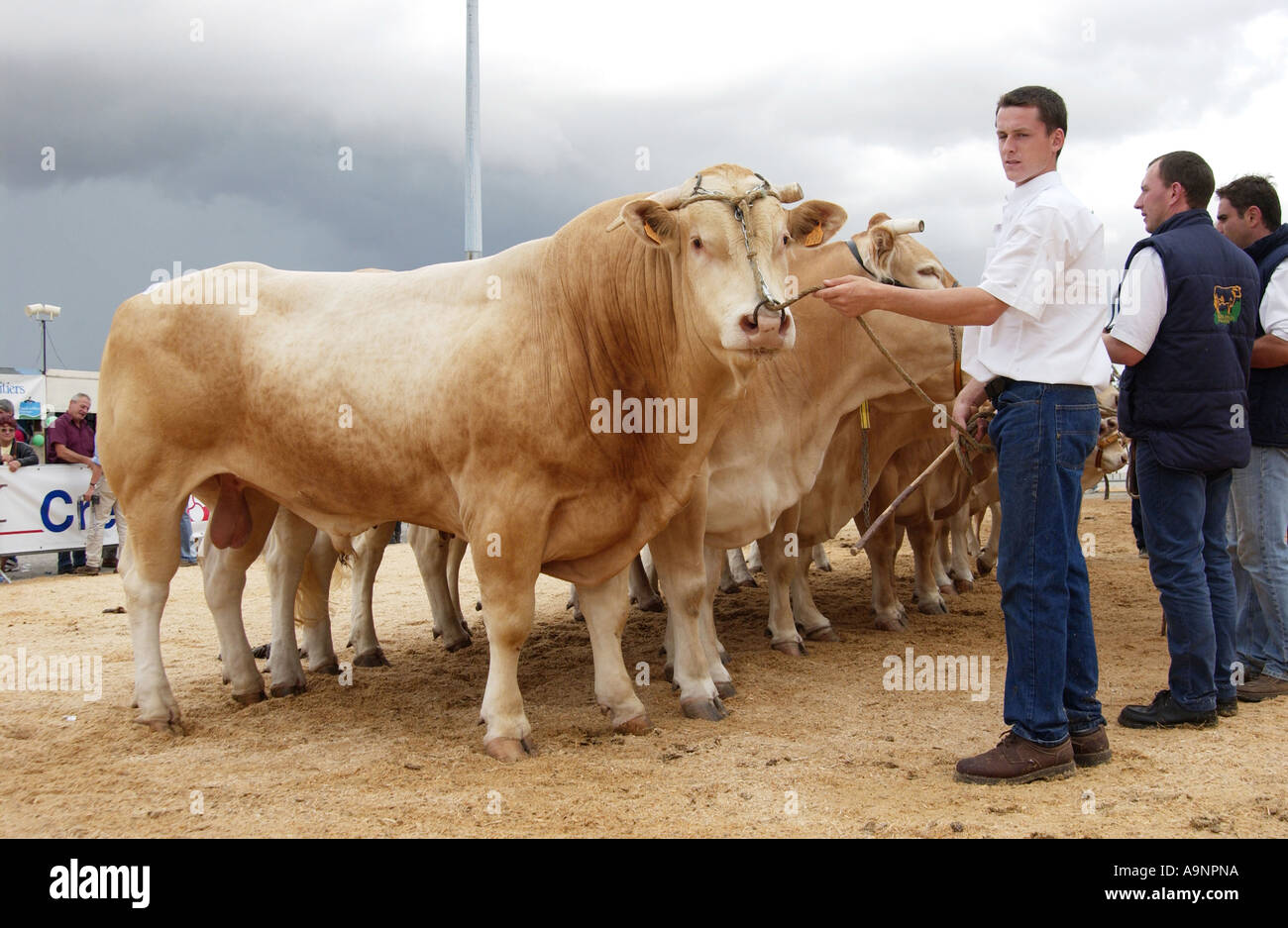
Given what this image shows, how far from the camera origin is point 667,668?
21.1ft

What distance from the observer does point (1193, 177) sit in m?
5.04

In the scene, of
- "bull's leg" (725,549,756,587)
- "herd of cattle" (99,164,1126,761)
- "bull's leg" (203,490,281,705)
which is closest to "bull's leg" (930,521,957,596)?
"bull's leg" (725,549,756,587)

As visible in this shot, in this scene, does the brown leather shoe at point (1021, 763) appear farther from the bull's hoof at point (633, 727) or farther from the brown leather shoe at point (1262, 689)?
the brown leather shoe at point (1262, 689)

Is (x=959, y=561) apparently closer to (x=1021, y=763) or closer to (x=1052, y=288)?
(x=1021, y=763)

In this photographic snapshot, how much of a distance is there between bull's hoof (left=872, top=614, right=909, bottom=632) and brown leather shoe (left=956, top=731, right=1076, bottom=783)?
3.89m

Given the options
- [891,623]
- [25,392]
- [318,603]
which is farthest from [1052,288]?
[25,392]

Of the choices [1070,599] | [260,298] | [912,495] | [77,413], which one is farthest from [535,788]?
[77,413]

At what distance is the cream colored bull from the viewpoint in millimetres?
4531

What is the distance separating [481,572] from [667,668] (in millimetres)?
2080

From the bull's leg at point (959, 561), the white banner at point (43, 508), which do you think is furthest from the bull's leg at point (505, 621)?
the white banner at point (43, 508)

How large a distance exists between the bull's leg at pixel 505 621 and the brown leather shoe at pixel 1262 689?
12.1 feet

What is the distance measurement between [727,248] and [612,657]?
2.17 m
